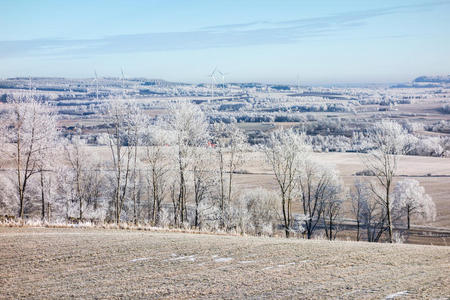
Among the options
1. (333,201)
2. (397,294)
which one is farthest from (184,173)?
(397,294)

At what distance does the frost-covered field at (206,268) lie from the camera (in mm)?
8227

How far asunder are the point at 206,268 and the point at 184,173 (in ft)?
73.8

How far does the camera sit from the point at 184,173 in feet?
106

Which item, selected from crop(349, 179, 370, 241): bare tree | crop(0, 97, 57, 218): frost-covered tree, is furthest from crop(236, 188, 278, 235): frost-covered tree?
crop(0, 97, 57, 218): frost-covered tree

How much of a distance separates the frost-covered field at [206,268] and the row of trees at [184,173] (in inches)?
426

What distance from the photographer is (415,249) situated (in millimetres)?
12930

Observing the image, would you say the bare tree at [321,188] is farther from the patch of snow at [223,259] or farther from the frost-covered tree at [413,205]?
the patch of snow at [223,259]

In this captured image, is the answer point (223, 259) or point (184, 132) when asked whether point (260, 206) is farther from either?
point (223, 259)

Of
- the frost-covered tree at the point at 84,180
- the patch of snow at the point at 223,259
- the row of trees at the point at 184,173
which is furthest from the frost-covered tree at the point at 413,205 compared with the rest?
the patch of snow at the point at 223,259

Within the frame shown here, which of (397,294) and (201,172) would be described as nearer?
(397,294)

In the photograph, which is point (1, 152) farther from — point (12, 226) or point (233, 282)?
point (233, 282)

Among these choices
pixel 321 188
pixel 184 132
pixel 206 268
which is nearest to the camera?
pixel 206 268

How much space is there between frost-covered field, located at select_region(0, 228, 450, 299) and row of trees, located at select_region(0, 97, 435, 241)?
10808mm

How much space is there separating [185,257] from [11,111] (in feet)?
77.8
